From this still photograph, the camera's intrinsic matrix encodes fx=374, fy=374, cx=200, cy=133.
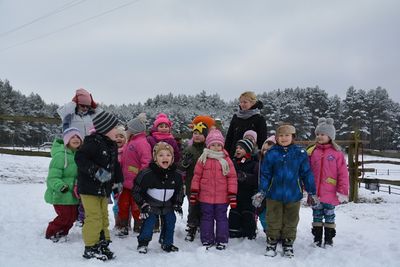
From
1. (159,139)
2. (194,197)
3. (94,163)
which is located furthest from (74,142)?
(194,197)

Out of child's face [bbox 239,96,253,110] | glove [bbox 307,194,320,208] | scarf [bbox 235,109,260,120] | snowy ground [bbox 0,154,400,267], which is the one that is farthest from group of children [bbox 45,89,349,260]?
child's face [bbox 239,96,253,110]

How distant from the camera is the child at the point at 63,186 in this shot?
460 cm

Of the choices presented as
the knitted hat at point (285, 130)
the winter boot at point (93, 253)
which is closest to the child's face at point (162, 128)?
the knitted hat at point (285, 130)

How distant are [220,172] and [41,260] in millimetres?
2271

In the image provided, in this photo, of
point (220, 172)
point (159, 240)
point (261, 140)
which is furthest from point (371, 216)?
point (159, 240)

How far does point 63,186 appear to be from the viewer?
15.0 ft

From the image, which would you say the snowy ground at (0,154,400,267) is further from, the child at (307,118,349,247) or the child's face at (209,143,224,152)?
the child's face at (209,143,224,152)

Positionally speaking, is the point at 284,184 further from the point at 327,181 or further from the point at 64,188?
the point at 64,188

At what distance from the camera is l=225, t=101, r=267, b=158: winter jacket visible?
5543 millimetres

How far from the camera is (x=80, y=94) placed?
523 cm

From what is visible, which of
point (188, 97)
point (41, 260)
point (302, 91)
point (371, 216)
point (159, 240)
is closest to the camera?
point (41, 260)

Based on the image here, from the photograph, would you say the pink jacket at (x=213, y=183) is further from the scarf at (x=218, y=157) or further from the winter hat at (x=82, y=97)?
the winter hat at (x=82, y=97)

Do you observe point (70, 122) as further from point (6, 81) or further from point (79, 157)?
point (6, 81)

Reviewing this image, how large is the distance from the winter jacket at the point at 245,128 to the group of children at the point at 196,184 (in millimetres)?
188
